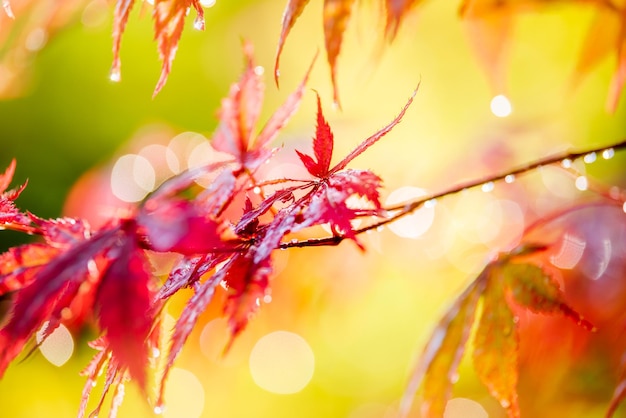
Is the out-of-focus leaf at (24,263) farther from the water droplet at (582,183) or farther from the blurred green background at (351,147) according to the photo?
the water droplet at (582,183)

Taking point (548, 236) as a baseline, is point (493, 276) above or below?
below

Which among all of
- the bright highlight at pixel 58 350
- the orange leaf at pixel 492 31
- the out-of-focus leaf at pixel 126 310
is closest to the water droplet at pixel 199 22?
the out-of-focus leaf at pixel 126 310

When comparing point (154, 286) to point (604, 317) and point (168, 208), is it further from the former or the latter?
point (604, 317)

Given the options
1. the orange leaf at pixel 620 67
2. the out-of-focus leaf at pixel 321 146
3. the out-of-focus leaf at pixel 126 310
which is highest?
the orange leaf at pixel 620 67

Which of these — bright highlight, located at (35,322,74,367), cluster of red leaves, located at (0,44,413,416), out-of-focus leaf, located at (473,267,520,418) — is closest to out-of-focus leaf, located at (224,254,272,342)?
cluster of red leaves, located at (0,44,413,416)

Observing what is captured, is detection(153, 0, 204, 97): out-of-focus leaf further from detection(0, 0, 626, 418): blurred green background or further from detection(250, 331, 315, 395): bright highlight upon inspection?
detection(250, 331, 315, 395): bright highlight

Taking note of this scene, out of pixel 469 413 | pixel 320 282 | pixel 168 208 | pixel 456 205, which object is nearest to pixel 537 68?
pixel 456 205

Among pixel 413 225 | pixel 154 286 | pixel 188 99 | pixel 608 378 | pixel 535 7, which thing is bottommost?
pixel 154 286

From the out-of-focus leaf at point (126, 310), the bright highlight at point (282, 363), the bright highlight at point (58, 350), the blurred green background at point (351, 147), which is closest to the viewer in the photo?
the out-of-focus leaf at point (126, 310)
